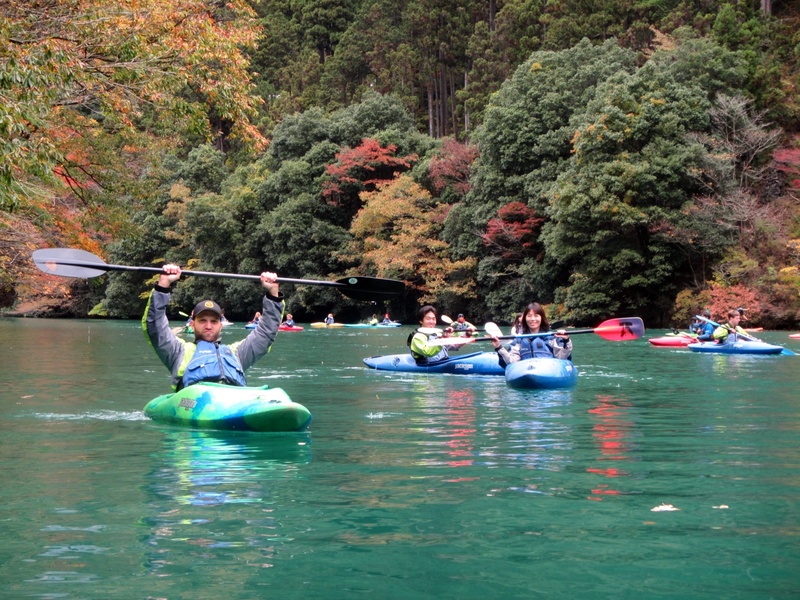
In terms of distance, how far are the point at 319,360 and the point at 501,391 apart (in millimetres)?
7271

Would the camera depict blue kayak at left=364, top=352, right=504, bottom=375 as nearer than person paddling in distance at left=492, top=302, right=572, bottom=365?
No

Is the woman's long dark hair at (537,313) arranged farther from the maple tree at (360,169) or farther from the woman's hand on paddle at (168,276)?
the maple tree at (360,169)

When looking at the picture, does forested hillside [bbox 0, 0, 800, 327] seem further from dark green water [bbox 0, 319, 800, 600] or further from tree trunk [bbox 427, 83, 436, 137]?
dark green water [bbox 0, 319, 800, 600]

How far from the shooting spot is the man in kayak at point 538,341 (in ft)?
41.1

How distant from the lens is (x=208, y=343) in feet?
29.2

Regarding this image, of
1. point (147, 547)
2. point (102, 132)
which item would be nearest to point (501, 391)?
point (147, 547)

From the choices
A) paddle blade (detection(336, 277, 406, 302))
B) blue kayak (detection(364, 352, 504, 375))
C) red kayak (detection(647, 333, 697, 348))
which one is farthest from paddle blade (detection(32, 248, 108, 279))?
red kayak (detection(647, 333, 697, 348))

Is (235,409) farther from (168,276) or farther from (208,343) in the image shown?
(168,276)

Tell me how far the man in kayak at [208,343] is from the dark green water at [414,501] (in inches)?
21.5

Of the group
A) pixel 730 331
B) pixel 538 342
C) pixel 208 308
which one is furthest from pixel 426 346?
pixel 730 331

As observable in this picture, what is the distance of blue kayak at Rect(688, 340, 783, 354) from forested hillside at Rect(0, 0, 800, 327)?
10.1 m

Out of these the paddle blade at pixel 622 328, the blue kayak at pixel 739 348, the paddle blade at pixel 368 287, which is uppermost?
the paddle blade at pixel 368 287

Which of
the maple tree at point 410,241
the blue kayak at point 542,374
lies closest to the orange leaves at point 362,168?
the maple tree at point 410,241

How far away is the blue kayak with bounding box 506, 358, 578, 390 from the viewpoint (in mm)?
12133
